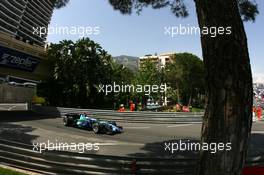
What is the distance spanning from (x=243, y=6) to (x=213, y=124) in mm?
6683

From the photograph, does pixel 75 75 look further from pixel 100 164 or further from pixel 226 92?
pixel 226 92

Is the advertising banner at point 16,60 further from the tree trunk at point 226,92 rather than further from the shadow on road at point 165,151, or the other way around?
the tree trunk at point 226,92

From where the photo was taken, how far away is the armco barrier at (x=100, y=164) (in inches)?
380

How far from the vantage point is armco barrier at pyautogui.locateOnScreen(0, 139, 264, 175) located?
9.66 m

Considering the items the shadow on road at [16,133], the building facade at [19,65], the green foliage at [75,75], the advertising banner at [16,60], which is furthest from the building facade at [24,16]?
the shadow on road at [16,133]

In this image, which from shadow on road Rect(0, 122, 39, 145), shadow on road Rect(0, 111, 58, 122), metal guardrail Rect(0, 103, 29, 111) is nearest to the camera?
shadow on road Rect(0, 122, 39, 145)

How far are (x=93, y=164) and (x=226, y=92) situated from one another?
537cm

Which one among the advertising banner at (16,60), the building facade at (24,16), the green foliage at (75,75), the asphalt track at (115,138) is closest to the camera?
the asphalt track at (115,138)

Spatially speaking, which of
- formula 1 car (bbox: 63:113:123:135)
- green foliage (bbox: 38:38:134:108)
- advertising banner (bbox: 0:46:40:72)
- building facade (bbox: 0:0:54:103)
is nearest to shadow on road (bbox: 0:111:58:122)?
formula 1 car (bbox: 63:113:123:135)

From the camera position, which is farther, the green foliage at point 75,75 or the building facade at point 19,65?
the green foliage at point 75,75

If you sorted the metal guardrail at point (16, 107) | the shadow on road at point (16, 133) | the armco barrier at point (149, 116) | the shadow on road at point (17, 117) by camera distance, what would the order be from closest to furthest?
the shadow on road at point (16, 133) < the shadow on road at point (17, 117) < the armco barrier at point (149, 116) < the metal guardrail at point (16, 107)

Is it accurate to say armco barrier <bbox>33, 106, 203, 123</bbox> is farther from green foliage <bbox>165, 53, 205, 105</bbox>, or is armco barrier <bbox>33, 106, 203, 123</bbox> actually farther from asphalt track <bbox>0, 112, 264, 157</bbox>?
green foliage <bbox>165, 53, 205, 105</bbox>

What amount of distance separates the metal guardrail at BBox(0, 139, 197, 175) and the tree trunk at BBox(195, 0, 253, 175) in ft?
12.9

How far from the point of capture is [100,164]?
991 centimetres
